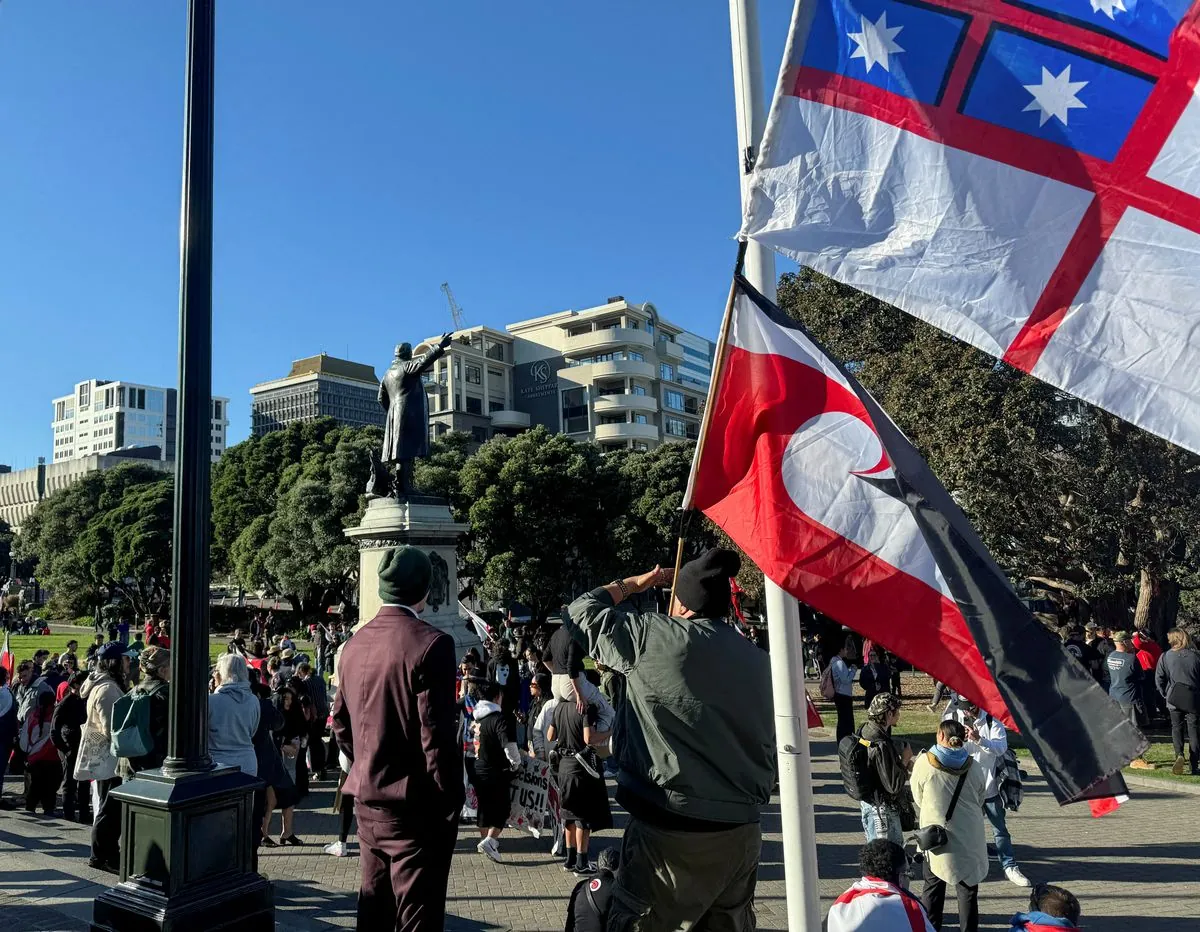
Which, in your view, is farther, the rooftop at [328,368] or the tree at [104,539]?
the rooftop at [328,368]

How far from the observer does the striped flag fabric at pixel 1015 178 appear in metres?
3.10

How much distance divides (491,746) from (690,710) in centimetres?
508

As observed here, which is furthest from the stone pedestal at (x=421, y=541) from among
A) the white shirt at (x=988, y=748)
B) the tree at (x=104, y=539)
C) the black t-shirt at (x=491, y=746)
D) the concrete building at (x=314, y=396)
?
the concrete building at (x=314, y=396)

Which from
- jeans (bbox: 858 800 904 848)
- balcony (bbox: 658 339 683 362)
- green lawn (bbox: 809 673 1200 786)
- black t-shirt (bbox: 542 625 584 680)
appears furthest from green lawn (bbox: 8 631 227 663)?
balcony (bbox: 658 339 683 362)

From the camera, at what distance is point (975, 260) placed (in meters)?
3.34

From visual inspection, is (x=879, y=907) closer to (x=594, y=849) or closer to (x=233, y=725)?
(x=233, y=725)

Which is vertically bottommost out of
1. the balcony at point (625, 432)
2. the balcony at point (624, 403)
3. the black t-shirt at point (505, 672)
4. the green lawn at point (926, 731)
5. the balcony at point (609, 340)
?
the green lawn at point (926, 731)

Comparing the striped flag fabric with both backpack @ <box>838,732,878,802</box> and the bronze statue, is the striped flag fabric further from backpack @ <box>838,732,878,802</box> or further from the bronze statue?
the bronze statue

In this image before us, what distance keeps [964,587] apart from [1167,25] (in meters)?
2.08

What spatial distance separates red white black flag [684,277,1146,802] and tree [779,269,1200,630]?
14940mm

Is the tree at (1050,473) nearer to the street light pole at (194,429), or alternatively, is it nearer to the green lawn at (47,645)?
the street light pole at (194,429)

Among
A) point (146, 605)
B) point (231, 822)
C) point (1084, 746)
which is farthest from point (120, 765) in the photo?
point (146, 605)

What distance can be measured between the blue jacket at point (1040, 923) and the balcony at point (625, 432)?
67956 millimetres

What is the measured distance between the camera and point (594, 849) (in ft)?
26.9
